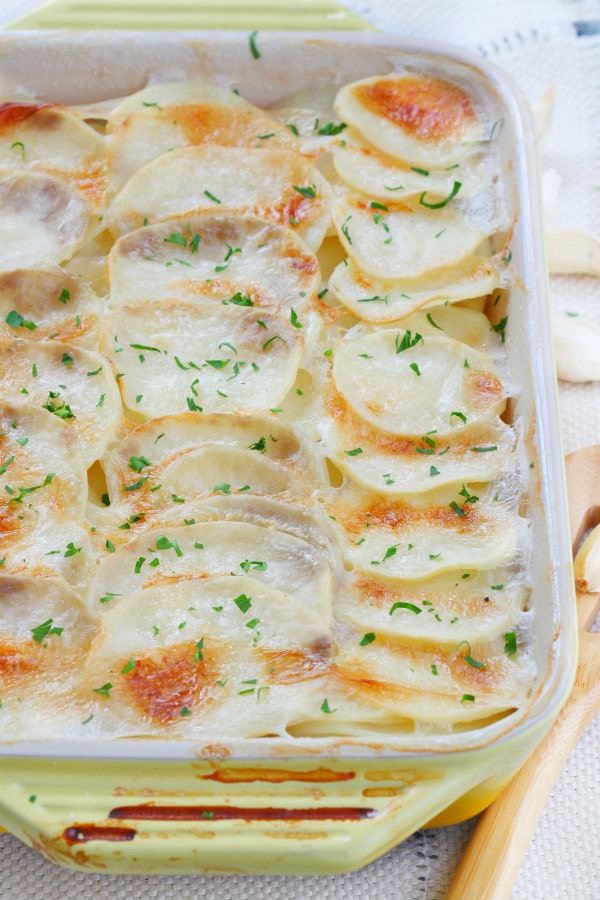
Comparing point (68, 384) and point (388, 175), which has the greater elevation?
point (388, 175)

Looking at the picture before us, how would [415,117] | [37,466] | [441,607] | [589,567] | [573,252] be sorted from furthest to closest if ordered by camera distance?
[573,252], [415,117], [589,567], [37,466], [441,607]

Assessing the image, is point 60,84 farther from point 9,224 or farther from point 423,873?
point 423,873

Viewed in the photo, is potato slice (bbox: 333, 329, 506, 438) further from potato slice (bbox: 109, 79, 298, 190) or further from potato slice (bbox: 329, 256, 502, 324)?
potato slice (bbox: 109, 79, 298, 190)

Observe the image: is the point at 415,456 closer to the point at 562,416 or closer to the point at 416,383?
the point at 416,383

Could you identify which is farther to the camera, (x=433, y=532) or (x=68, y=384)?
(x=68, y=384)

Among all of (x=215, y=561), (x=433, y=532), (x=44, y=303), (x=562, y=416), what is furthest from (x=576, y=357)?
(x=44, y=303)

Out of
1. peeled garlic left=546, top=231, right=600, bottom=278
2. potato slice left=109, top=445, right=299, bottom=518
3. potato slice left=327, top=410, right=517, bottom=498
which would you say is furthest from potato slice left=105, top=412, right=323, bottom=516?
peeled garlic left=546, top=231, right=600, bottom=278

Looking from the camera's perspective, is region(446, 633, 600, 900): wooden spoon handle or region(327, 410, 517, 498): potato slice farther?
region(327, 410, 517, 498): potato slice
